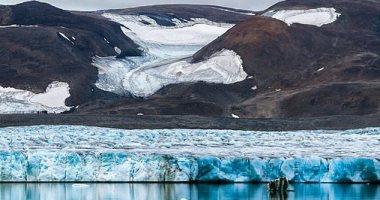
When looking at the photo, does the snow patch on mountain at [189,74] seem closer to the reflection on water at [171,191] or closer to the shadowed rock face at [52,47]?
the shadowed rock face at [52,47]

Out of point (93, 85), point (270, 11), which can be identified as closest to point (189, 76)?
point (93, 85)

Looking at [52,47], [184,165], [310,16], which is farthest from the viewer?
[310,16]

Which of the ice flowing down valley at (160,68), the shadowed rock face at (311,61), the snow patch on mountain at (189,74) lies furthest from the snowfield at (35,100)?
the shadowed rock face at (311,61)

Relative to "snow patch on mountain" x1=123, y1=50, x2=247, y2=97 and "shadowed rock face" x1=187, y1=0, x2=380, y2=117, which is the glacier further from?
"snow patch on mountain" x1=123, y1=50, x2=247, y2=97

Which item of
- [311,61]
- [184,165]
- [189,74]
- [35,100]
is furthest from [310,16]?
[184,165]

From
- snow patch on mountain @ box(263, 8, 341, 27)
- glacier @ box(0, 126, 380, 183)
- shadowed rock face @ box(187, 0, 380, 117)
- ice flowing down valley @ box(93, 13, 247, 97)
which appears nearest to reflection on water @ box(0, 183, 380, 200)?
glacier @ box(0, 126, 380, 183)

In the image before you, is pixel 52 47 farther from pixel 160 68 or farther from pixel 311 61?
pixel 311 61

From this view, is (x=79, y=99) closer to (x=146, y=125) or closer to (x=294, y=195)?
(x=146, y=125)
